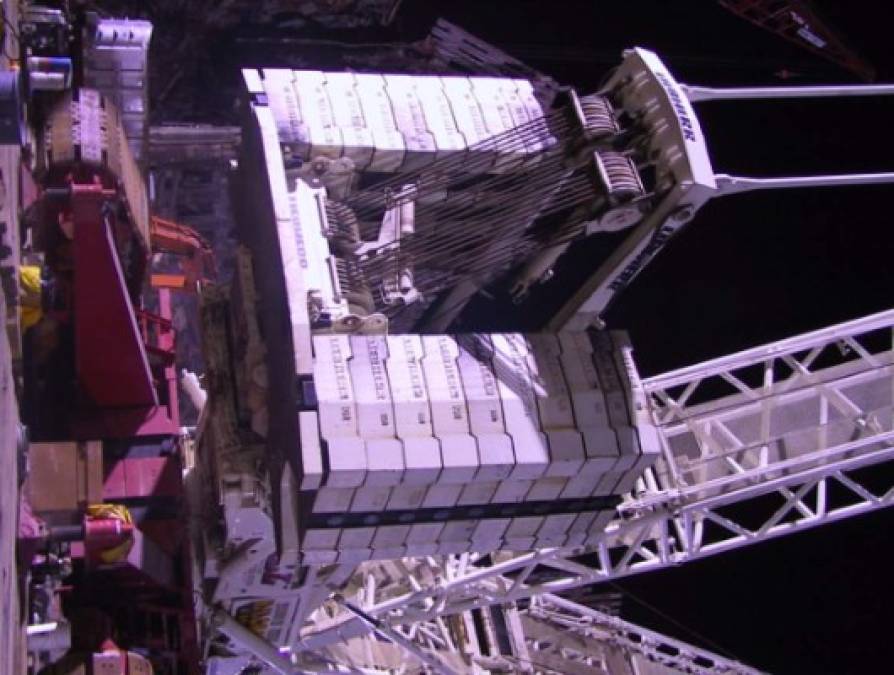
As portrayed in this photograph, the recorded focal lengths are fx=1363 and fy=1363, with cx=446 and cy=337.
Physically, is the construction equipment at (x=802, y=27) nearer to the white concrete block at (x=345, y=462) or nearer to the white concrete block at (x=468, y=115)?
the white concrete block at (x=468, y=115)

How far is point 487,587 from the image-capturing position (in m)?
26.2

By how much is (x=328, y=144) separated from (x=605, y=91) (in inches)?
A: 185

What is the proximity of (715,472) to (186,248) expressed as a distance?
1172cm

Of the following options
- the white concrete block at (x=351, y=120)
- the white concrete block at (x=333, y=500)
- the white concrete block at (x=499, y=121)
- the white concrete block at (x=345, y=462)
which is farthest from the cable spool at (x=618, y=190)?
the white concrete block at (x=333, y=500)

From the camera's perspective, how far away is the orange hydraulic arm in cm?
2817

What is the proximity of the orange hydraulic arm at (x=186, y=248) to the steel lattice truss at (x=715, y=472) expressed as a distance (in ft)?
25.0

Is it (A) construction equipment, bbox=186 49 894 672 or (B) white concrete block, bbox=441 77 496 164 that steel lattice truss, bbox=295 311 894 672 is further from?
(B) white concrete block, bbox=441 77 496 164

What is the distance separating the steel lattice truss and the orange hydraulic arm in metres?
7.61

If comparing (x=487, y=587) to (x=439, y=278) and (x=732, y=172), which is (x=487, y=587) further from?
(x=732, y=172)

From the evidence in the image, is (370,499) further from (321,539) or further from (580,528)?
(580,528)

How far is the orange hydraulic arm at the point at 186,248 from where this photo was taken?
92.4 feet

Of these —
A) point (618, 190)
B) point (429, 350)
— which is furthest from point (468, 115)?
point (429, 350)

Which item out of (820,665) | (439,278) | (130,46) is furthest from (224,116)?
(820,665)

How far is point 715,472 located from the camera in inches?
999
